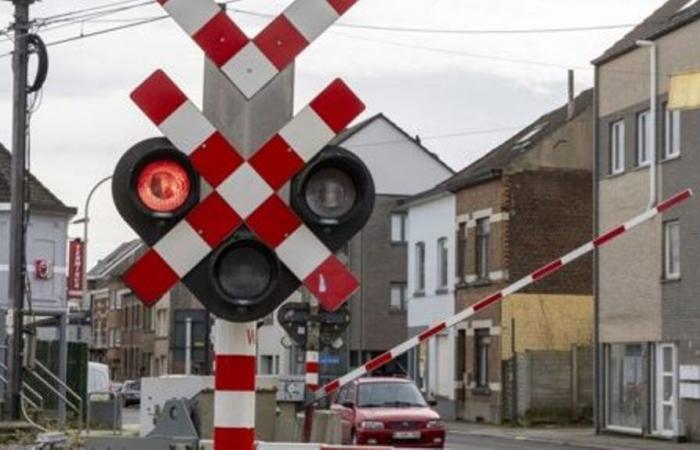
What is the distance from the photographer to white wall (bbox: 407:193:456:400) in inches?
2067

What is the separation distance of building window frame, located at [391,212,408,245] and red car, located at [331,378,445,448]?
36745 millimetres

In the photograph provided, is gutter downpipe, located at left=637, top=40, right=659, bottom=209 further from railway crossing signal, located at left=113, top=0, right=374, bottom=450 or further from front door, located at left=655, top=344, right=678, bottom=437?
railway crossing signal, located at left=113, top=0, right=374, bottom=450

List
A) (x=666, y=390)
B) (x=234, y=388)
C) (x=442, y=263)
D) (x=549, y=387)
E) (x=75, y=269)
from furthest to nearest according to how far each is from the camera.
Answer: (x=75, y=269), (x=442, y=263), (x=549, y=387), (x=666, y=390), (x=234, y=388)

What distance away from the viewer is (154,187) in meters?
6.12

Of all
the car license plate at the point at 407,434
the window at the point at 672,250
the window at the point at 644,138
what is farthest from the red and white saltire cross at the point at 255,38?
the window at the point at 644,138

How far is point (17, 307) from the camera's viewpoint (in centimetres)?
2783

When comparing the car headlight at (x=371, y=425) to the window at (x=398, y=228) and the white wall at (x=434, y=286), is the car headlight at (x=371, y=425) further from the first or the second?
the window at (x=398, y=228)

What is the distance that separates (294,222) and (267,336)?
214ft

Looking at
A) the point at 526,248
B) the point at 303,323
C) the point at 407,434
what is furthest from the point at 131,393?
the point at 303,323

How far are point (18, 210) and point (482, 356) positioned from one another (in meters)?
24.2

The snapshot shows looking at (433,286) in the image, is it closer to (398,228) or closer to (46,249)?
(398,228)

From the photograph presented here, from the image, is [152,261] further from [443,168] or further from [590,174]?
[443,168]

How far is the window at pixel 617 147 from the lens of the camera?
132 feet

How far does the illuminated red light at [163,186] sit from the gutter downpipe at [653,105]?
1273 inches
